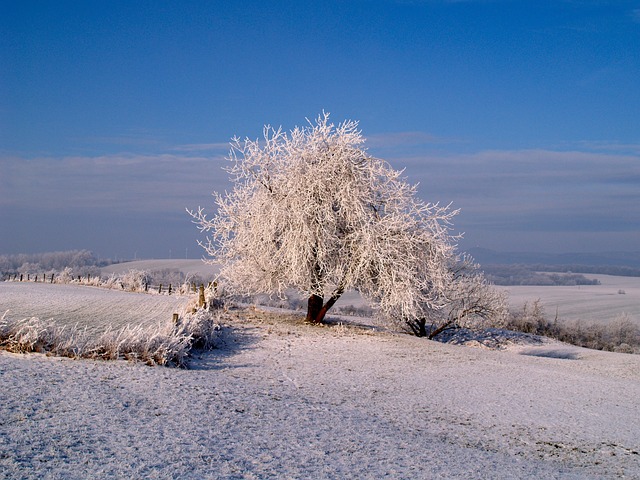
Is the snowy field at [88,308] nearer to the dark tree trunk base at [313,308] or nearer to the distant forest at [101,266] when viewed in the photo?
the dark tree trunk base at [313,308]

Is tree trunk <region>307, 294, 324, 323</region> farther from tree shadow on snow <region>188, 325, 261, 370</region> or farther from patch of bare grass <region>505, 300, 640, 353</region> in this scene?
patch of bare grass <region>505, 300, 640, 353</region>

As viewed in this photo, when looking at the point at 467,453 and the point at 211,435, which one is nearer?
the point at 211,435

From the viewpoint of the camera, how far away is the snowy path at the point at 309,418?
6.58 m

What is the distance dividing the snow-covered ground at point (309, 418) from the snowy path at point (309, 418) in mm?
31

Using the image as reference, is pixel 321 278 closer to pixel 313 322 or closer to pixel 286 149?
pixel 313 322

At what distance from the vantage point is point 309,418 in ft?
29.6

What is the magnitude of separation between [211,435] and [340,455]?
62.5 inches

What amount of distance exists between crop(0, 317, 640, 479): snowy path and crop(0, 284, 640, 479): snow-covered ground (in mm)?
31

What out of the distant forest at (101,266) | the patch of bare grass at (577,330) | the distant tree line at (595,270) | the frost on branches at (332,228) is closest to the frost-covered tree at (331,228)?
the frost on branches at (332,228)

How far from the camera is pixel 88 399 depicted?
27.7ft

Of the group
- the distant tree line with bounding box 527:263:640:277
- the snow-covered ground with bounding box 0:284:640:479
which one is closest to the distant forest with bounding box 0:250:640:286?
the distant tree line with bounding box 527:263:640:277

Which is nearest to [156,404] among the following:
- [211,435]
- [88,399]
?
[88,399]

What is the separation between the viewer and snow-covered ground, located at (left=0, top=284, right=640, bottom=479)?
259 inches

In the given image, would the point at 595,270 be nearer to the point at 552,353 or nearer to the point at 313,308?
the point at 552,353
